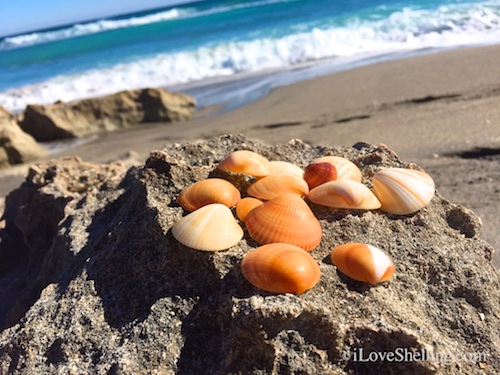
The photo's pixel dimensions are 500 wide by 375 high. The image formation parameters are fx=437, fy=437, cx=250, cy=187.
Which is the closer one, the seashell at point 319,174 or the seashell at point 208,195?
the seashell at point 208,195

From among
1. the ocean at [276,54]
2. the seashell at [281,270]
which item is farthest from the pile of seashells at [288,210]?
the ocean at [276,54]

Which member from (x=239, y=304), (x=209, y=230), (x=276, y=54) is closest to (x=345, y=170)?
(x=209, y=230)

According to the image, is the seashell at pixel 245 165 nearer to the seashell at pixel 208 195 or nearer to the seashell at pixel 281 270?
the seashell at pixel 208 195

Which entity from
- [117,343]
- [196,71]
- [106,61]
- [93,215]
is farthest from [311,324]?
[106,61]

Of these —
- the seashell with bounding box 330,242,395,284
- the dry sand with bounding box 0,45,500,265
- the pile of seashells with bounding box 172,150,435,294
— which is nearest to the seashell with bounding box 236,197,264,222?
the pile of seashells with bounding box 172,150,435,294

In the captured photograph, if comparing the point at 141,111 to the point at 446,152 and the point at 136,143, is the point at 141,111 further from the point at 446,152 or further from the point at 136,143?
the point at 446,152

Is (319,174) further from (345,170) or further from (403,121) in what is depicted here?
(403,121)

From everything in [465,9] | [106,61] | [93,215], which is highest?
[93,215]
